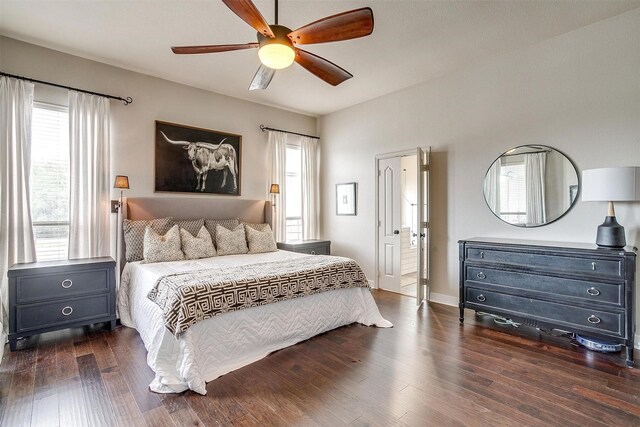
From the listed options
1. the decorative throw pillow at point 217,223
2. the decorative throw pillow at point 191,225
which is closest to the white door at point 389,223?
the decorative throw pillow at point 217,223

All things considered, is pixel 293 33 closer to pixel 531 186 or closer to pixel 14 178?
pixel 531 186

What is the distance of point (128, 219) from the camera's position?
3898 mm

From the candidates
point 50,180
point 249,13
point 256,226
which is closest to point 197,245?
point 256,226

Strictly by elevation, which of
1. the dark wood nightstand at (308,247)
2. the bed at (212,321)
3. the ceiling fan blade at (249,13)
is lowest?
the bed at (212,321)

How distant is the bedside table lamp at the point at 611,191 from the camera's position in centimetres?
263

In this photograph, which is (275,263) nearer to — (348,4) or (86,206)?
(86,206)

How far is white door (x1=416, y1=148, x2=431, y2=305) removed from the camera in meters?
4.28

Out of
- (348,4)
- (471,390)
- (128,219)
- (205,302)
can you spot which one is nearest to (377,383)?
(471,390)

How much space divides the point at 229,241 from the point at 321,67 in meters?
2.50

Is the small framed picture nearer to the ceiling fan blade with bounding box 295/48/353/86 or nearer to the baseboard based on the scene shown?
the baseboard

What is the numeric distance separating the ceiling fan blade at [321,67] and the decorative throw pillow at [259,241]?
7.71 ft

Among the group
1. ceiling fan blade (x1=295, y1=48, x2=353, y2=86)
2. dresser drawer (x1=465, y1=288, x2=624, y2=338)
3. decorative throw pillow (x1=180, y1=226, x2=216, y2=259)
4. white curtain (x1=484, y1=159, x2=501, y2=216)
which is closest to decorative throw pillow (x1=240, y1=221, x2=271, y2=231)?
decorative throw pillow (x1=180, y1=226, x2=216, y2=259)

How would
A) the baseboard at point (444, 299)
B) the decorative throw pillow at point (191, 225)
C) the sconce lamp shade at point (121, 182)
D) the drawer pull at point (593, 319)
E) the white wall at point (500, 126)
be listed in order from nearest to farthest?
the drawer pull at point (593, 319)
the white wall at point (500, 126)
the sconce lamp shade at point (121, 182)
the decorative throw pillow at point (191, 225)
the baseboard at point (444, 299)

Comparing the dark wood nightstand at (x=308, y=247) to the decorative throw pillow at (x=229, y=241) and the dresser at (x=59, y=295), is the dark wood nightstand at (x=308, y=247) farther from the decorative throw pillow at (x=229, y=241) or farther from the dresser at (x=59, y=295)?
the dresser at (x=59, y=295)
